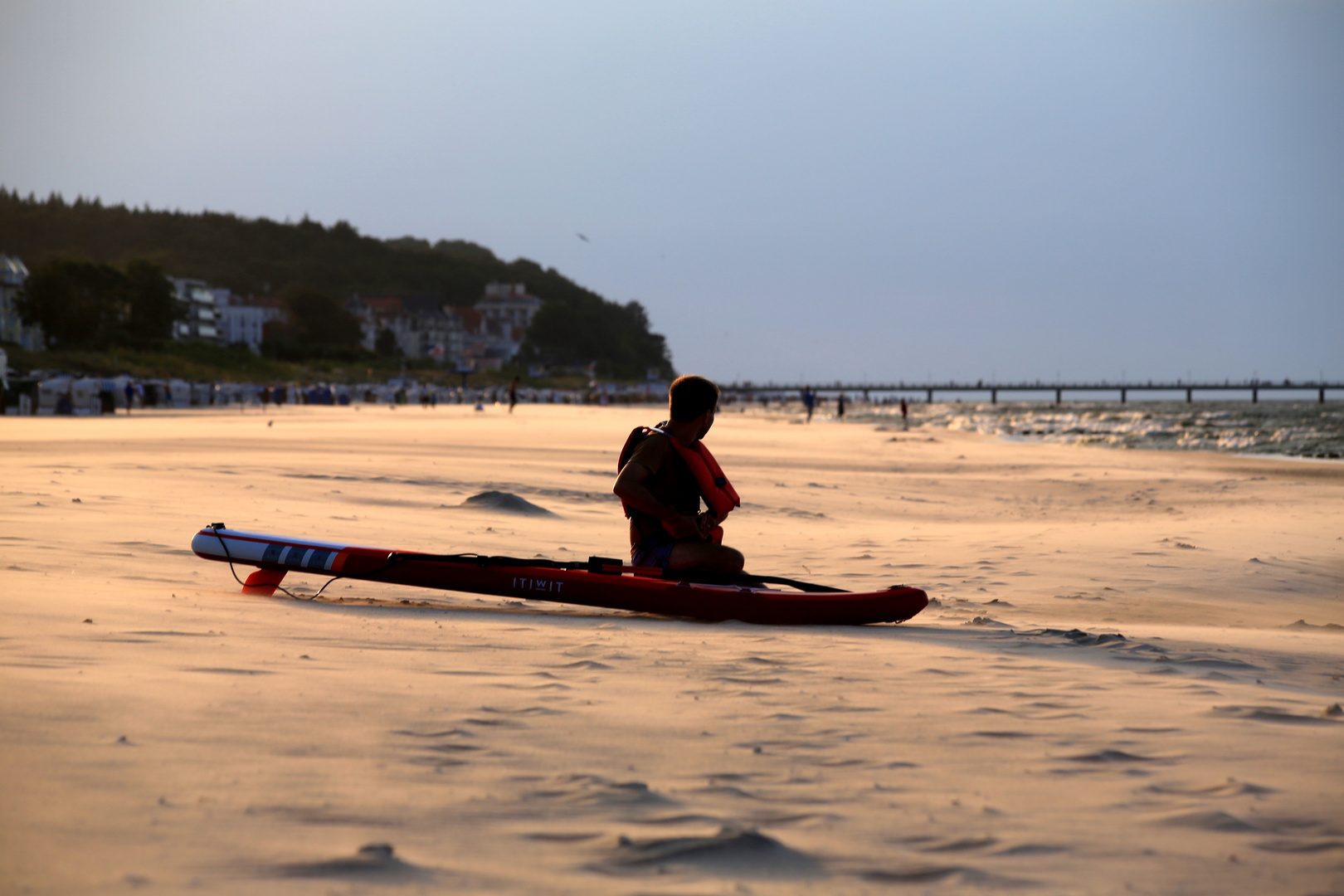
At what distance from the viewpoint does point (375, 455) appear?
15922 millimetres

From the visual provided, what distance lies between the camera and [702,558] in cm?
532

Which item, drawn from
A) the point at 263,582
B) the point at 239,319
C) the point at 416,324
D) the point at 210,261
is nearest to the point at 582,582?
the point at 263,582

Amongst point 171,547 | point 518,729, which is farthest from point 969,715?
point 171,547

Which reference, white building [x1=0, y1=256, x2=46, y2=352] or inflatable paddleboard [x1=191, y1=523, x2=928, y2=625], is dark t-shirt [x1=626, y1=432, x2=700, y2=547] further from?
white building [x1=0, y1=256, x2=46, y2=352]

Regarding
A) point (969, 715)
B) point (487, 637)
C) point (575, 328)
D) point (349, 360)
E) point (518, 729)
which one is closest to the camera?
point (518, 729)

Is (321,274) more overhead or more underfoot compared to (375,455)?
more overhead

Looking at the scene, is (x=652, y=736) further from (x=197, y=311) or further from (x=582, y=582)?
(x=197, y=311)

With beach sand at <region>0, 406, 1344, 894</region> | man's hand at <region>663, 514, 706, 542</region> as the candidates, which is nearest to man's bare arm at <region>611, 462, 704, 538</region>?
man's hand at <region>663, 514, 706, 542</region>

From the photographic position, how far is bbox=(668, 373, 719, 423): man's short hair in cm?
504

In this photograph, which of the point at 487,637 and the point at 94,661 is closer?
the point at 94,661

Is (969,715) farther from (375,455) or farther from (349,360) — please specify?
(349,360)

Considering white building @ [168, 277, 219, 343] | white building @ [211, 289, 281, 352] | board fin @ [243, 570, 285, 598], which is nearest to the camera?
board fin @ [243, 570, 285, 598]

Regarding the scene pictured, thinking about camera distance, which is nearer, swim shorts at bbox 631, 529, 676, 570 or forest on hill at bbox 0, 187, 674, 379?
swim shorts at bbox 631, 529, 676, 570

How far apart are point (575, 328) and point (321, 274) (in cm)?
6138
